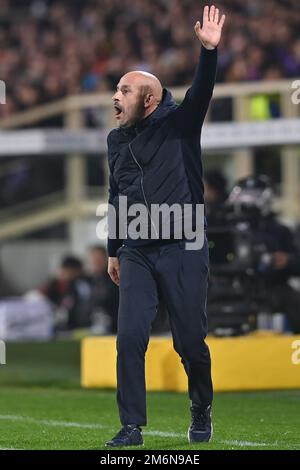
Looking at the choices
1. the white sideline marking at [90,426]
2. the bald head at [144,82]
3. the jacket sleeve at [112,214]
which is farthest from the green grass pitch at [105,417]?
the bald head at [144,82]

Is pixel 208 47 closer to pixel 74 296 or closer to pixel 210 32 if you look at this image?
pixel 210 32

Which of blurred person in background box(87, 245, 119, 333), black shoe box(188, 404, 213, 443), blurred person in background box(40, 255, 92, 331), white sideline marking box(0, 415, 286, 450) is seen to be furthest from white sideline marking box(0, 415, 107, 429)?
blurred person in background box(40, 255, 92, 331)

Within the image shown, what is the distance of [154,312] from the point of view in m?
6.97

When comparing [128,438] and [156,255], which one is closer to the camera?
[128,438]

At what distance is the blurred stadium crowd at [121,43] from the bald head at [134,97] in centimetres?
1155

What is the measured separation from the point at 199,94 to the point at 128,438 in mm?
1766

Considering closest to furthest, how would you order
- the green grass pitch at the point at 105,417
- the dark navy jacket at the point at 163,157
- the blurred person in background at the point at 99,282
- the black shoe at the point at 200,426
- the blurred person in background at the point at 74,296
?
the dark navy jacket at the point at 163,157
the black shoe at the point at 200,426
the green grass pitch at the point at 105,417
the blurred person in background at the point at 99,282
the blurred person in background at the point at 74,296

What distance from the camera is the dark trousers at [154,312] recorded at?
6848 mm

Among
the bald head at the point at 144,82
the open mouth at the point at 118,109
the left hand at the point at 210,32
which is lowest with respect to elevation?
the open mouth at the point at 118,109

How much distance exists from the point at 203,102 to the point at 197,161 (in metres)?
0.33

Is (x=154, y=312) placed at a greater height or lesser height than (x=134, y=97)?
lesser

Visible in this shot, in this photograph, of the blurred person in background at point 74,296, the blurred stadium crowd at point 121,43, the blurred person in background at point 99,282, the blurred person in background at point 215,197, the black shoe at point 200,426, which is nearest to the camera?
the black shoe at point 200,426

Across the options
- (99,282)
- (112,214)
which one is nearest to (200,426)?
(112,214)

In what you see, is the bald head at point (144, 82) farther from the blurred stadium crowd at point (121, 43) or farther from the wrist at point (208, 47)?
the blurred stadium crowd at point (121, 43)
